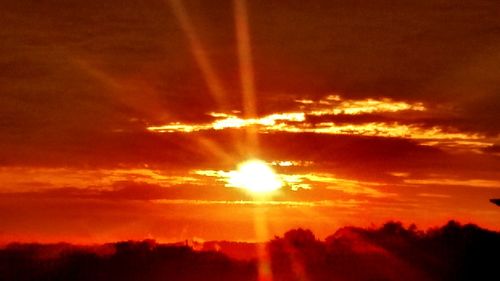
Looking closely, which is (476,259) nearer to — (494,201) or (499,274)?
(499,274)

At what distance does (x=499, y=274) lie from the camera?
307 ft

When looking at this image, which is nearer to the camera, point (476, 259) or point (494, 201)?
point (494, 201)

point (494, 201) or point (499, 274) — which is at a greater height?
point (494, 201)

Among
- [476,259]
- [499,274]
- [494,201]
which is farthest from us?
[476,259]

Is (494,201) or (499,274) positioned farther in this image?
(499,274)

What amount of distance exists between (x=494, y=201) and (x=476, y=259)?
2347cm

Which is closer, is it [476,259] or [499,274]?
[499,274]

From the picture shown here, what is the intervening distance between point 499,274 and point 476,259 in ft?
24.0

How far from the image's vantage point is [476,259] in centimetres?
10069

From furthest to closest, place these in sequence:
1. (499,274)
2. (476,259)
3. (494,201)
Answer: (476,259)
(499,274)
(494,201)

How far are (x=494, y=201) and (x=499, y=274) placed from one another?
17.6 metres

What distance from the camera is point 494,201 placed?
79188mm

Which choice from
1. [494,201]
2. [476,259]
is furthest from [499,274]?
[494,201]
